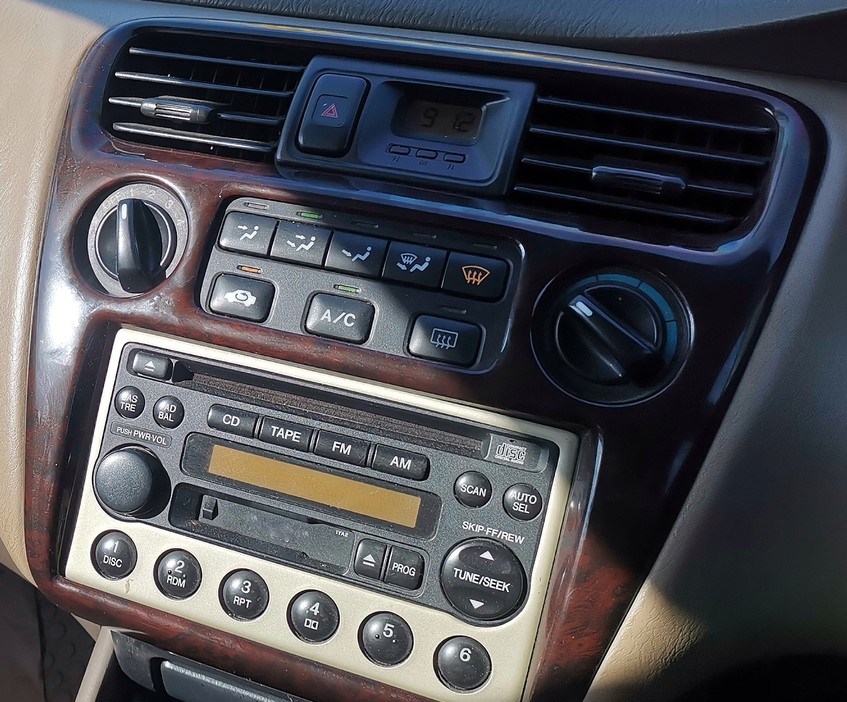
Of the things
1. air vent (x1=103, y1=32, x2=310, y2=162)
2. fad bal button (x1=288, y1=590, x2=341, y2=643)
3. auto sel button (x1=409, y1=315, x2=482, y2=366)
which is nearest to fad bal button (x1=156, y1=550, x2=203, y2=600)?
fad bal button (x1=288, y1=590, x2=341, y2=643)

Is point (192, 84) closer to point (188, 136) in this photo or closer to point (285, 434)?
point (188, 136)

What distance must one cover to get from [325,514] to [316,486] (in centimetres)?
3

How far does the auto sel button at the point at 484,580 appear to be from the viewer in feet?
2.55

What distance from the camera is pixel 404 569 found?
0.81 metres

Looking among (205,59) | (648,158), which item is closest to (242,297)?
(205,59)

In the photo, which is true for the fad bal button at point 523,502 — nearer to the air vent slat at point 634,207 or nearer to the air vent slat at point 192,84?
the air vent slat at point 634,207

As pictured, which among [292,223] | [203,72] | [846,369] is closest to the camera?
[846,369]

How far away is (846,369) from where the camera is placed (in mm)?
722

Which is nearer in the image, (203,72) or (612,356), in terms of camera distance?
(612,356)

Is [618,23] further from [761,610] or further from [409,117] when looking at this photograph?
[761,610]

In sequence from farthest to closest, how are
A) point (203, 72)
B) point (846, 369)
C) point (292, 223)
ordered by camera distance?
point (203, 72) → point (292, 223) → point (846, 369)

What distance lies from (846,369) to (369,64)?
1.92ft

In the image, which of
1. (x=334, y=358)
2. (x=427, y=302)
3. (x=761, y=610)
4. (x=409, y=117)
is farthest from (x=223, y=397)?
(x=761, y=610)

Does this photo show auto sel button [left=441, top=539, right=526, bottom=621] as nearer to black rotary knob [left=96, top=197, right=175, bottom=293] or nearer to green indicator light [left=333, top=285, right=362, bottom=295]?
green indicator light [left=333, top=285, right=362, bottom=295]
